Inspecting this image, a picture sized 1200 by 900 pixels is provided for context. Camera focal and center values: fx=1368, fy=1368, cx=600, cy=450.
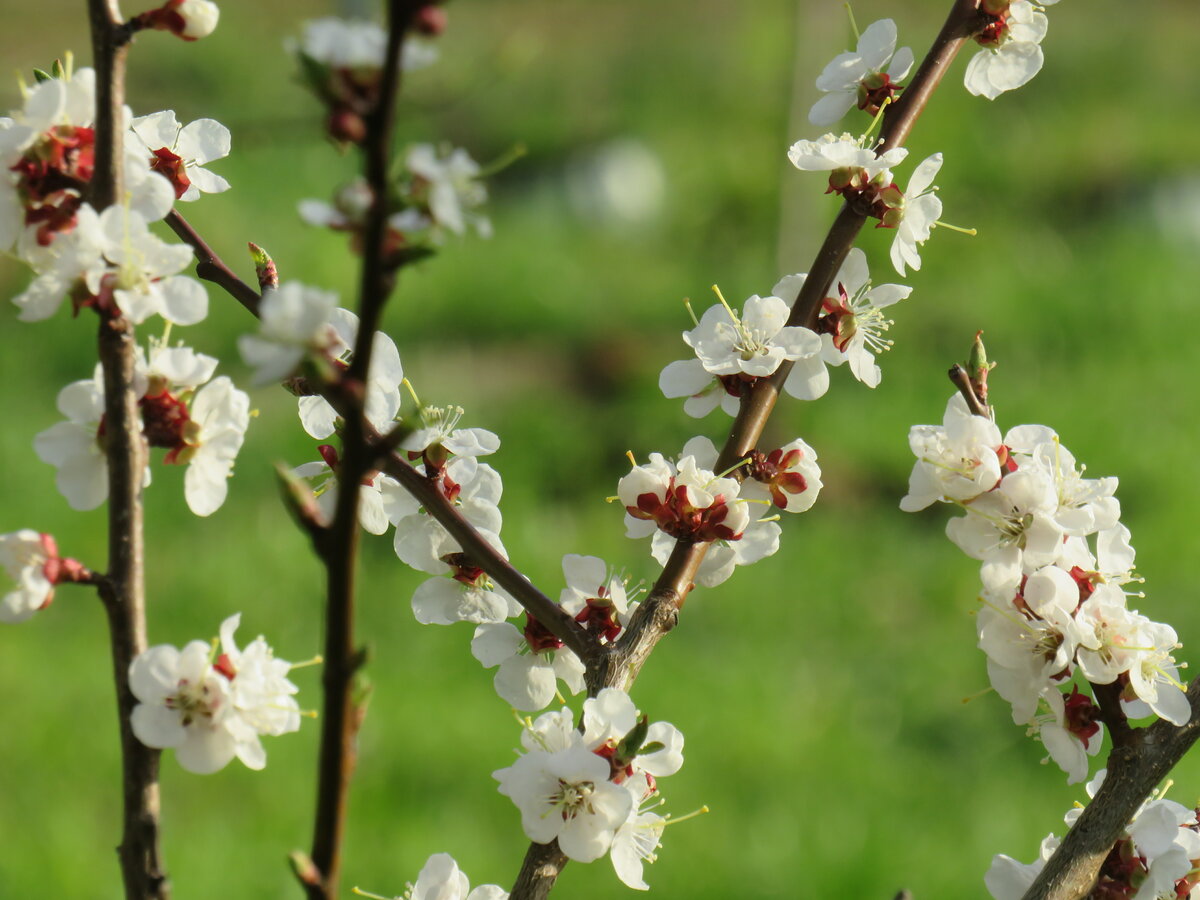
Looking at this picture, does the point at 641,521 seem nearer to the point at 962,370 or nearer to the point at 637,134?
the point at 962,370

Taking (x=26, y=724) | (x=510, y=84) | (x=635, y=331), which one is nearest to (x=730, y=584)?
(x=635, y=331)

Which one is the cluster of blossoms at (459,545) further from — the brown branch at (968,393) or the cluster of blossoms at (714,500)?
the brown branch at (968,393)

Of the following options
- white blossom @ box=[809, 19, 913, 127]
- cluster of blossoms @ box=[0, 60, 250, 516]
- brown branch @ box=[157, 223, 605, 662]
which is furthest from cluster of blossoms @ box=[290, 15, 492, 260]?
white blossom @ box=[809, 19, 913, 127]

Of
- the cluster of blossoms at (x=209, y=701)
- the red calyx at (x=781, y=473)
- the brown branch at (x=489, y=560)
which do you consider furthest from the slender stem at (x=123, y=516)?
the red calyx at (x=781, y=473)

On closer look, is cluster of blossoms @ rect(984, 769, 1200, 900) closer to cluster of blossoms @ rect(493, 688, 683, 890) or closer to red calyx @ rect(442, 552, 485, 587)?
cluster of blossoms @ rect(493, 688, 683, 890)

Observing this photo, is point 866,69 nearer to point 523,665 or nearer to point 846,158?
point 846,158

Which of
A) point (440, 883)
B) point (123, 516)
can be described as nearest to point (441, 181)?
point (123, 516)
